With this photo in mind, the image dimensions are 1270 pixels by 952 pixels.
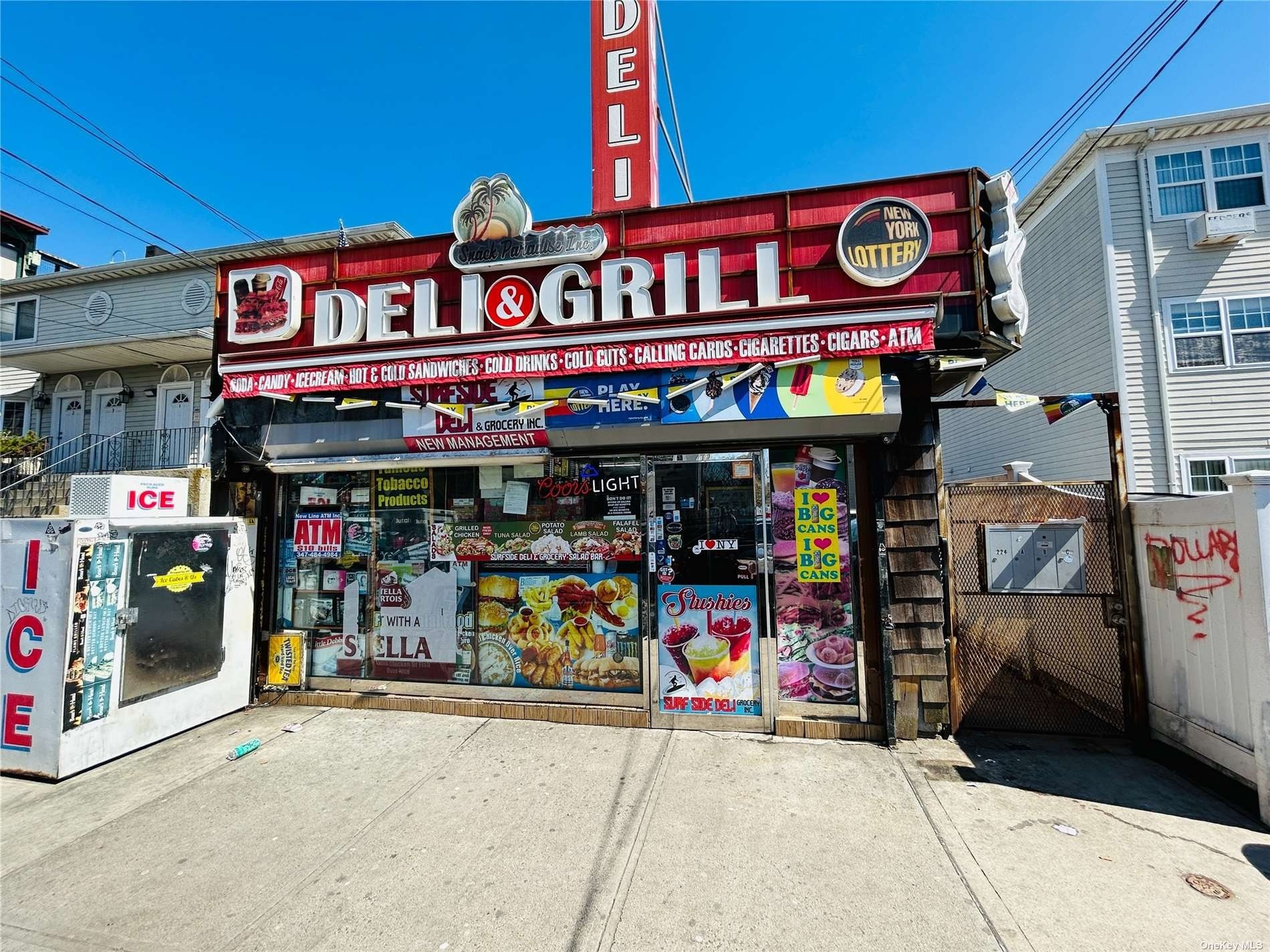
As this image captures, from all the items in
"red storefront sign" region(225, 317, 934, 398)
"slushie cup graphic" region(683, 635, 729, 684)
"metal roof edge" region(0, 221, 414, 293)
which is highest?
"metal roof edge" region(0, 221, 414, 293)

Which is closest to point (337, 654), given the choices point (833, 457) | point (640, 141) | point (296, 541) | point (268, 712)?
point (268, 712)

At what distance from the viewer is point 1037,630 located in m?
5.29

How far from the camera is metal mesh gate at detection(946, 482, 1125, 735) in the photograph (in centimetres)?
520

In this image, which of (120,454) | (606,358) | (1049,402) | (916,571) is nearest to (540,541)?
(606,358)

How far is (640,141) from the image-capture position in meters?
6.02

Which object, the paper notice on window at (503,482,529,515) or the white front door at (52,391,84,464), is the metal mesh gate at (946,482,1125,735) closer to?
the paper notice on window at (503,482,529,515)

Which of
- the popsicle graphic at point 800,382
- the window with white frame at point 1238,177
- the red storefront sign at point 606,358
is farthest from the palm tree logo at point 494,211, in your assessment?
the window with white frame at point 1238,177

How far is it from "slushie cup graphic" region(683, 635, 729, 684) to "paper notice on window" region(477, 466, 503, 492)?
2.57 meters

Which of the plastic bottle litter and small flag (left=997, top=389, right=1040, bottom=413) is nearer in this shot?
the plastic bottle litter

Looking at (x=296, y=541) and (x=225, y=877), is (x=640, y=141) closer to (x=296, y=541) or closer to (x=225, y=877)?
(x=296, y=541)

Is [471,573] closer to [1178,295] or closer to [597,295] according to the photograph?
[597,295]

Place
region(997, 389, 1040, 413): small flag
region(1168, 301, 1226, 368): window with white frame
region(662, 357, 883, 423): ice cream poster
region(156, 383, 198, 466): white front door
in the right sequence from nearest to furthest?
region(662, 357, 883, 423): ice cream poster
region(997, 389, 1040, 413): small flag
region(1168, 301, 1226, 368): window with white frame
region(156, 383, 198, 466): white front door

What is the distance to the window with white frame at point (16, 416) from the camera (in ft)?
55.2

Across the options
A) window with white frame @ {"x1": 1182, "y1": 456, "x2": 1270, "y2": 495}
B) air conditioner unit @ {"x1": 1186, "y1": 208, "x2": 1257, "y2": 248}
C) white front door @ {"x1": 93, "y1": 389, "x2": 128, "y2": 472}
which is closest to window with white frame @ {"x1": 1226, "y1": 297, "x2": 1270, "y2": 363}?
air conditioner unit @ {"x1": 1186, "y1": 208, "x2": 1257, "y2": 248}
